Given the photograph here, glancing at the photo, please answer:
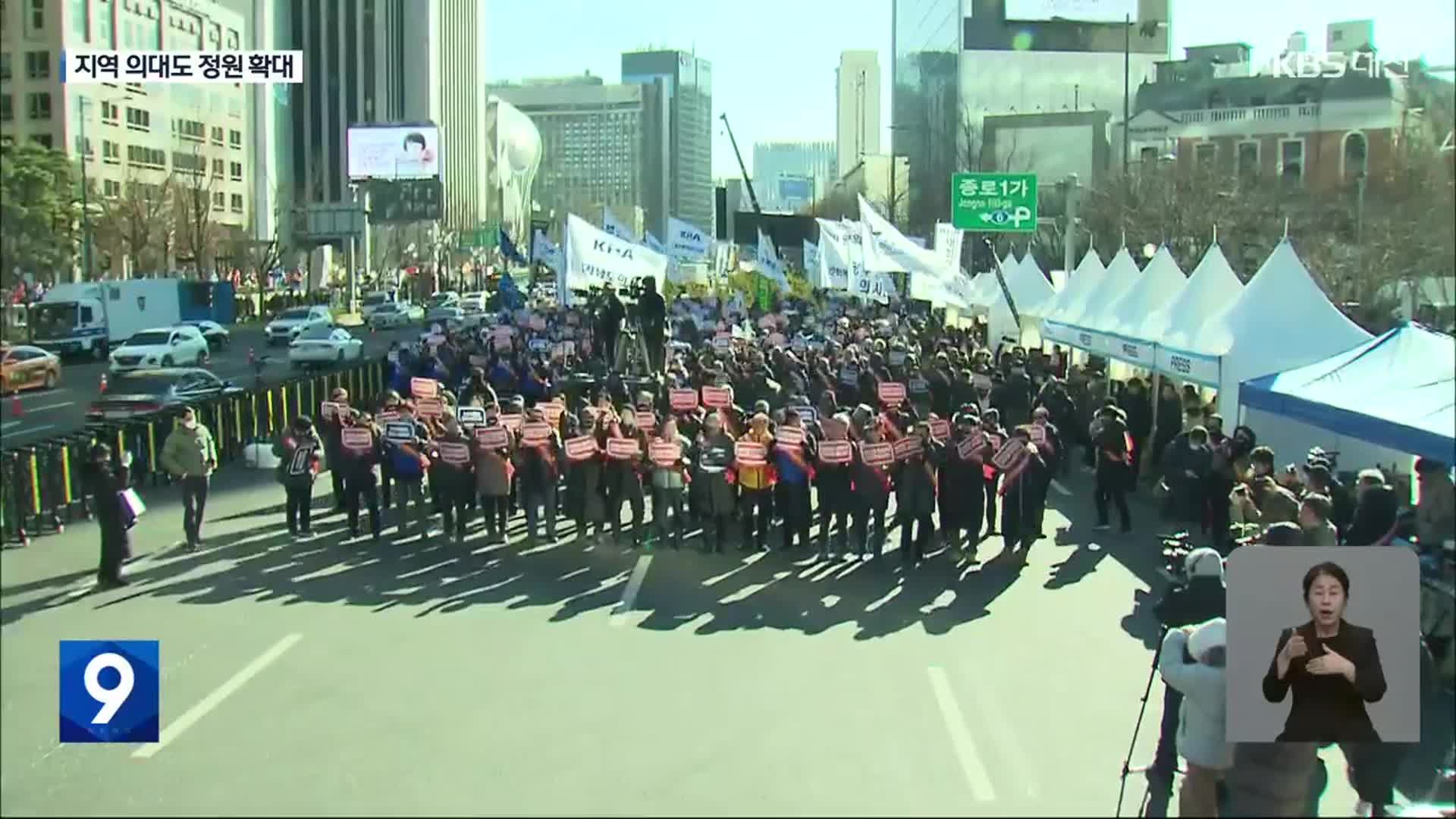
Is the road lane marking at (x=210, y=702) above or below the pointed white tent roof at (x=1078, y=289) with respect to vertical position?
below

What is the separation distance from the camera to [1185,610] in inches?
250

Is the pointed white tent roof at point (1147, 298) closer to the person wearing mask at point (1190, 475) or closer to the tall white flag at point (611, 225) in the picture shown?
the person wearing mask at point (1190, 475)

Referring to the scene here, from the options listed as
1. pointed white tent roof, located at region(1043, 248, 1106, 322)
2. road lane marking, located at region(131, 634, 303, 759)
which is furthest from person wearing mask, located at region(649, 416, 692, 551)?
pointed white tent roof, located at region(1043, 248, 1106, 322)

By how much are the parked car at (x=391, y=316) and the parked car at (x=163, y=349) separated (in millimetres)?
15675

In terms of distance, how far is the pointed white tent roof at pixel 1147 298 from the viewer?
63.3 ft

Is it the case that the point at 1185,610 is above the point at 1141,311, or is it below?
below

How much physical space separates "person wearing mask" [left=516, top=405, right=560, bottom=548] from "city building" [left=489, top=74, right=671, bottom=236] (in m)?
75.3

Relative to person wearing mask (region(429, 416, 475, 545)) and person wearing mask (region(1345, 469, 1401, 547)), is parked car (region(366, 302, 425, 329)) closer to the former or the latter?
person wearing mask (region(429, 416, 475, 545))

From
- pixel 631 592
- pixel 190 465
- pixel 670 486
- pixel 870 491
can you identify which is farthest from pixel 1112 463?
pixel 190 465

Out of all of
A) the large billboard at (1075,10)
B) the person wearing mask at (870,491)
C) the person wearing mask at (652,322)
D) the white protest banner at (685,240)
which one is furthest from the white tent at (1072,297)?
the large billboard at (1075,10)

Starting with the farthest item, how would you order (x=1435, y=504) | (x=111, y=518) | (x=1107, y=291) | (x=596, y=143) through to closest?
1. (x=596, y=143)
2. (x=1107, y=291)
3. (x=1435, y=504)
4. (x=111, y=518)

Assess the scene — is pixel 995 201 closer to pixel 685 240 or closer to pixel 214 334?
pixel 685 240

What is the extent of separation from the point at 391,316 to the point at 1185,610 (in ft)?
160

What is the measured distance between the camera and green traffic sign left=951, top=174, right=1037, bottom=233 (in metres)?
34.2
